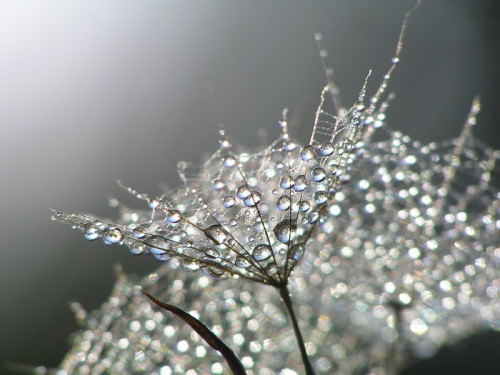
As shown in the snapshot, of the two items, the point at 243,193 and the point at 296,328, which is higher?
the point at 243,193

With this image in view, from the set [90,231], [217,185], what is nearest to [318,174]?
[217,185]

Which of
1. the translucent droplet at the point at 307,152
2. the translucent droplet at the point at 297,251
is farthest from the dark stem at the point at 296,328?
the translucent droplet at the point at 307,152

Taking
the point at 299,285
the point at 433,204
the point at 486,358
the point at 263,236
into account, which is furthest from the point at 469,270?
the point at 486,358

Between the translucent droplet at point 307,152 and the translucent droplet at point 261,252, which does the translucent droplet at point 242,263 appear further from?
the translucent droplet at point 307,152

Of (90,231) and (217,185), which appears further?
(217,185)

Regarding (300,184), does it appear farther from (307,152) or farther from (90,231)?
(90,231)

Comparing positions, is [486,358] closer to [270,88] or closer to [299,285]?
[299,285]
